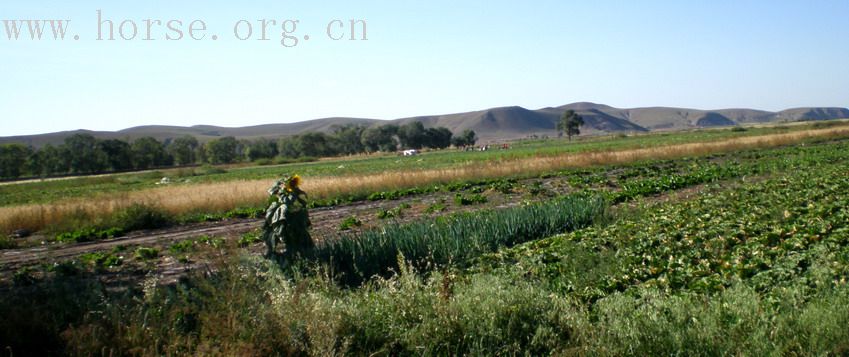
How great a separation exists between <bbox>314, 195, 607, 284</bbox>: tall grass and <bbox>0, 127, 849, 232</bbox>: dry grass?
1226cm

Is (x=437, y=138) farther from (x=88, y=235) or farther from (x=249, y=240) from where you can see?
(x=249, y=240)

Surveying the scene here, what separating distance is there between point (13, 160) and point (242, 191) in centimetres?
7202

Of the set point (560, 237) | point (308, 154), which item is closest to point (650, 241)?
point (560, 237)

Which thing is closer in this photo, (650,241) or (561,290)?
(561,290)

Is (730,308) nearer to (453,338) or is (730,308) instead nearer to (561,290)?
(561,290)

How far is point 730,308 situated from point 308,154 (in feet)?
390

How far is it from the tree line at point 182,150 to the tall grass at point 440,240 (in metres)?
84.9

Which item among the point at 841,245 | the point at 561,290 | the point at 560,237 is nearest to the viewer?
the point at 561,290

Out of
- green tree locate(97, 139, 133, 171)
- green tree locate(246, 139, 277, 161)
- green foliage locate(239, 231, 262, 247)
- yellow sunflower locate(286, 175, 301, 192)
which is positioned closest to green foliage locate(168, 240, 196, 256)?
green foliage locate(239, 231, 262, 247)

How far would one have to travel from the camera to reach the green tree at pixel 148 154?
9231 cm

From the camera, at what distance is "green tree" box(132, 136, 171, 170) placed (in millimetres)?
92312

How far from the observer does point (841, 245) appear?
25.9 feet

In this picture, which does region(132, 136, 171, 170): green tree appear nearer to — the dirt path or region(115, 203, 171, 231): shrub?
region(115, 203, 171, 231): shrub

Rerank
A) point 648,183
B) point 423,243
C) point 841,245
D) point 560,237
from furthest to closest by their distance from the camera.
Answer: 1. point 648,183
2. point 560,237
3. point 423,243
4. point 841,245
